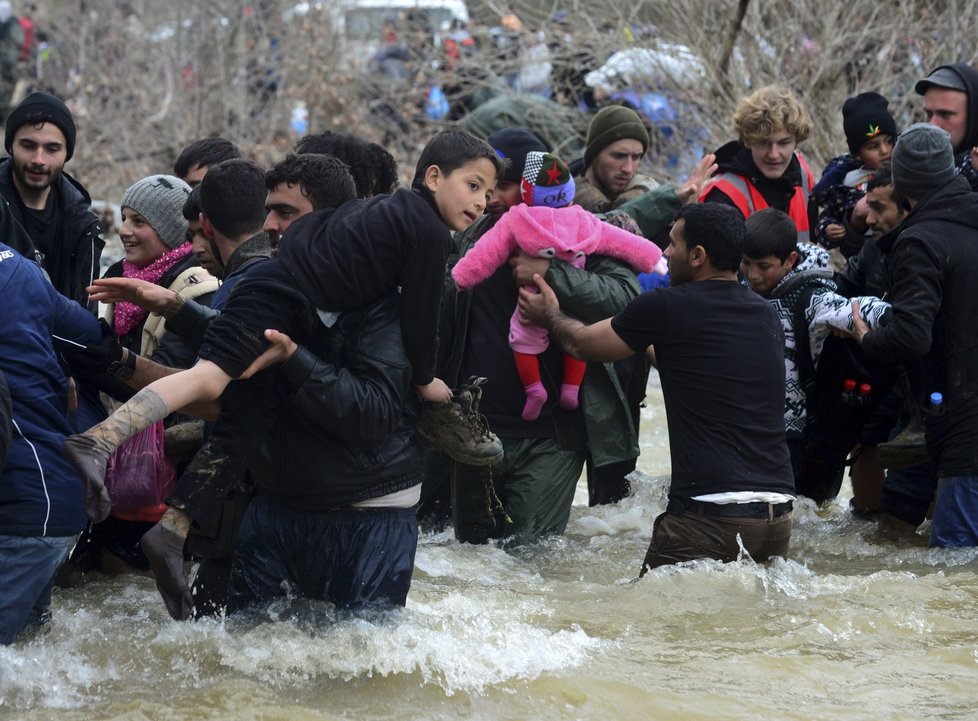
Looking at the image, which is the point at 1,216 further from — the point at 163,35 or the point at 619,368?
the point at 163,35

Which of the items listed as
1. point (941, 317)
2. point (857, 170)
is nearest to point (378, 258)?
point (941, 317)

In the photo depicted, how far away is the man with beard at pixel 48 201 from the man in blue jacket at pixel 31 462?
172 cm

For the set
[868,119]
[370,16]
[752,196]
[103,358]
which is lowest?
[103,358]

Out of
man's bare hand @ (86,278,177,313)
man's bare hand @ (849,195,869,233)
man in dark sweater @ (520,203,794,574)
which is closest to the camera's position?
man's bare hand @ (86,278,177,313)

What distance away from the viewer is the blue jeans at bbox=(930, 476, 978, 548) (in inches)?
238

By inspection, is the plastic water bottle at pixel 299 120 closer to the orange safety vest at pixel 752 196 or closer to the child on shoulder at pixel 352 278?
the orange safety vest at pixel 752 196

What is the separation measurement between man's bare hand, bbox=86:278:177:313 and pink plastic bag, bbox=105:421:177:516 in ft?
2.98

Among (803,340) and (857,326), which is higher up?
(857,326)

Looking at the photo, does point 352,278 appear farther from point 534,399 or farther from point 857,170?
point 857,170

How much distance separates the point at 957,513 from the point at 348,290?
3168mm

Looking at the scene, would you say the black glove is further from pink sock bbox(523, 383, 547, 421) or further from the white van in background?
the white van in background

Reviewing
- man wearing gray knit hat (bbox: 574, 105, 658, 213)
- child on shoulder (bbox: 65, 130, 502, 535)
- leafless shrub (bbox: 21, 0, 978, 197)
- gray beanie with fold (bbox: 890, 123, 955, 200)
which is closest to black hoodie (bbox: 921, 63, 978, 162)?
gray beanie with fold (bbox: 890, 123, 955, 200)

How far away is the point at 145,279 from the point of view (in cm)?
591

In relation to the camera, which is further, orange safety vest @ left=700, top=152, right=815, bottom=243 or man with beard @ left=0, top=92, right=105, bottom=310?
orange safety vest @ left=700, top=152, right=815, bottom=243
